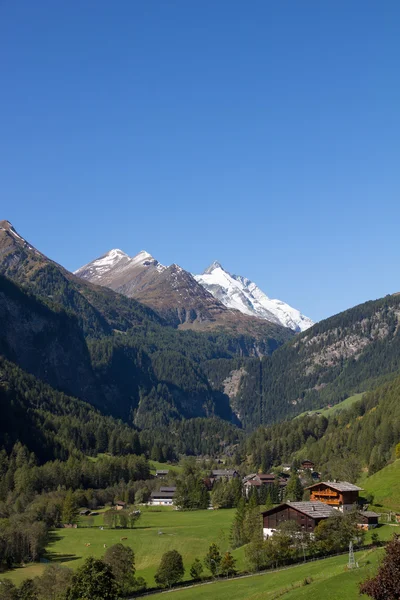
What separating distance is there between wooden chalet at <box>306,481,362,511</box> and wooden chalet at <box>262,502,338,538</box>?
1359 cm

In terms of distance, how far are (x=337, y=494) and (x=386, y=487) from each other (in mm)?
9293

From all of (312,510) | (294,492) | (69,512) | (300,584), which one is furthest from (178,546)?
(300,584)

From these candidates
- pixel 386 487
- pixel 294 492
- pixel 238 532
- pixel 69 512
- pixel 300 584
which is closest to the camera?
pixel 300 584

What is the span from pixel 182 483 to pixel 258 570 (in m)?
104

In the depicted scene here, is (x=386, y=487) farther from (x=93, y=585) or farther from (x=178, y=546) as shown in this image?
(x=93, y=585)

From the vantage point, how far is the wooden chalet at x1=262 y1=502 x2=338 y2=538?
362 ft

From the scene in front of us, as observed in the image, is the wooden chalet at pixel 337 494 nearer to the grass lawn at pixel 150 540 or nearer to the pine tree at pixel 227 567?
the grass lawn at pixel 150 540

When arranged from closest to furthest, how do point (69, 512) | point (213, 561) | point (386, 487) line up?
point (213, 561), point (386, 487), point (69, 512)

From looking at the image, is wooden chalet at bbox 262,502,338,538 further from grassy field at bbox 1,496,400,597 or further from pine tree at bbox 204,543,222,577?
pine tree at bbox 204,543,222,577

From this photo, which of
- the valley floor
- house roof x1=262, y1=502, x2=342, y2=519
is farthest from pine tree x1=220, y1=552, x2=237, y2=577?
house roof x1=262, y1=502, x2=342, y2=519

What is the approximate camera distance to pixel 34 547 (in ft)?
404

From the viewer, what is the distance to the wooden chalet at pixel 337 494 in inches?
5177

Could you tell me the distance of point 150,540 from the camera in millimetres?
130750

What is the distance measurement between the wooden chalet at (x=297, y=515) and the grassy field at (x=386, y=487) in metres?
15.5
